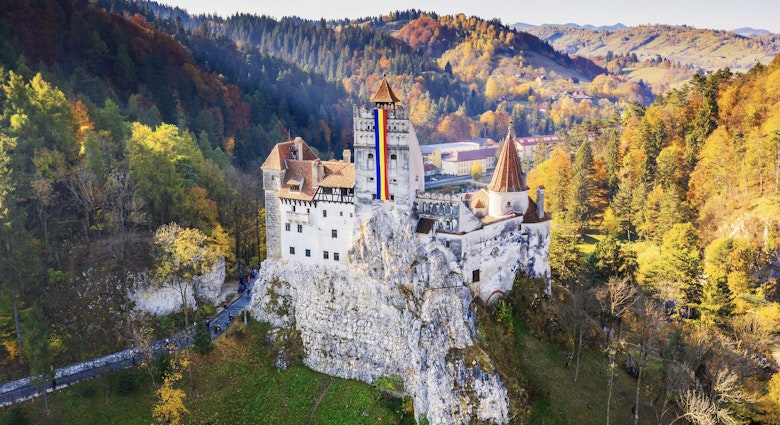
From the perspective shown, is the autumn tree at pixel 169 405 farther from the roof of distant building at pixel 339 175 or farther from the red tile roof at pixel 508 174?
the red tile roof at pixel 508 174

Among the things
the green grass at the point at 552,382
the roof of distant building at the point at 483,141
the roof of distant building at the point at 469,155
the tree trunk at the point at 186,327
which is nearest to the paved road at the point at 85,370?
the tree trunk at the point at 186,327

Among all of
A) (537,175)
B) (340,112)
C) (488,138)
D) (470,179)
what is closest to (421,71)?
(488,138)

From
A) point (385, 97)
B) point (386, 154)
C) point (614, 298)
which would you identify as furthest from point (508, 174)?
point (614, 298)

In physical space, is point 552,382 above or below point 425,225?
below

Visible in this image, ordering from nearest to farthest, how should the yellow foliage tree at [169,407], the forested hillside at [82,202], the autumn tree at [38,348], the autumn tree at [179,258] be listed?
1. the yellow foliage tree at [169,407]
2. the autumn tree at [38,348]
3. the forested hillside at [82,202]
4. the autumn tree at [179,258]

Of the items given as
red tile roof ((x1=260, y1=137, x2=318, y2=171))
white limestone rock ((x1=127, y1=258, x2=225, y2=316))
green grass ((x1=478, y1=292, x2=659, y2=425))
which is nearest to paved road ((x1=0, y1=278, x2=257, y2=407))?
white limestone rock ((x1=127, y1=258, x2=225, y2=316))

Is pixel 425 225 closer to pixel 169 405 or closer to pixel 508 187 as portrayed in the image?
pixel 508 187

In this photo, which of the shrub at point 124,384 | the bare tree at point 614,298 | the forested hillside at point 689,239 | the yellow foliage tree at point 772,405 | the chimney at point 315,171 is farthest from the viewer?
the bare tree at point 614,298
